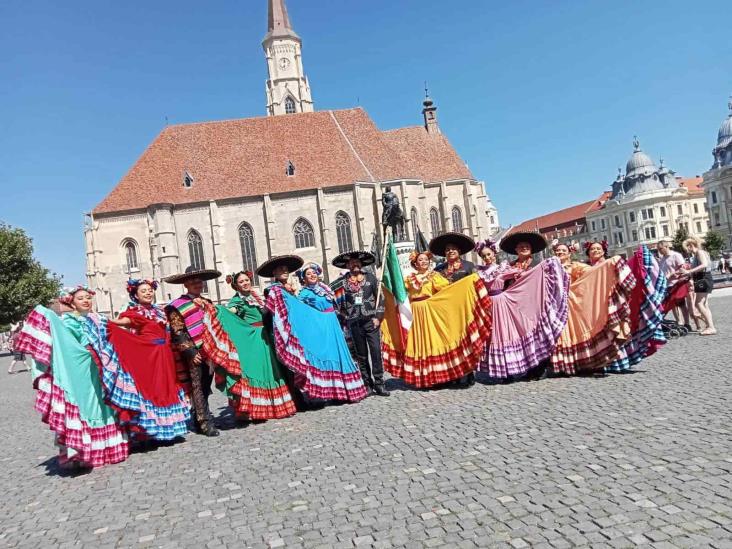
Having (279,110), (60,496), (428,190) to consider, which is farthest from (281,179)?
(60,496)

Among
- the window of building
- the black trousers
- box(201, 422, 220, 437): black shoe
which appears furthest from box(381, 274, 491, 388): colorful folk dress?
the window of building

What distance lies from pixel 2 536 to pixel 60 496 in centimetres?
89

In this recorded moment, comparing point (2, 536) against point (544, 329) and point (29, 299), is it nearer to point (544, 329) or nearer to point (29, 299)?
point (544, 329)

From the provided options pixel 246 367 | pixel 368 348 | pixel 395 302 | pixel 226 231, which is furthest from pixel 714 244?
pixel 246 367

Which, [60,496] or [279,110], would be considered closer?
[60,496]

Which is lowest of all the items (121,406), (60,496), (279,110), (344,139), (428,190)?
(60,496)

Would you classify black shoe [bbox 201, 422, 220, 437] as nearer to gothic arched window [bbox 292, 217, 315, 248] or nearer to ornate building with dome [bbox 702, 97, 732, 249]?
gothic arched window [bbox 292, 217, 315, 248]

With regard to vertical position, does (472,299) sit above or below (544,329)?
above

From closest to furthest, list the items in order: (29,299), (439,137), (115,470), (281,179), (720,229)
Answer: (115,470), (29,299), (281,179), (439,137), (720,229)

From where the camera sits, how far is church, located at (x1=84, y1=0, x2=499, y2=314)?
4038cm

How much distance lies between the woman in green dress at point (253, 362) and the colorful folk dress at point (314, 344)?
29 centimetres

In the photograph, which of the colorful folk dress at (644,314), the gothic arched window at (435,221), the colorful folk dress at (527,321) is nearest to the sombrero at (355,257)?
the colorful folk dress at (527,321)

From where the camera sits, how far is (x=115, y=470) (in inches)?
226

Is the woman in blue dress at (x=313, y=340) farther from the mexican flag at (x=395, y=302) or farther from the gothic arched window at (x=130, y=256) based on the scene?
the gothic arched window at (x=130, y=256)
